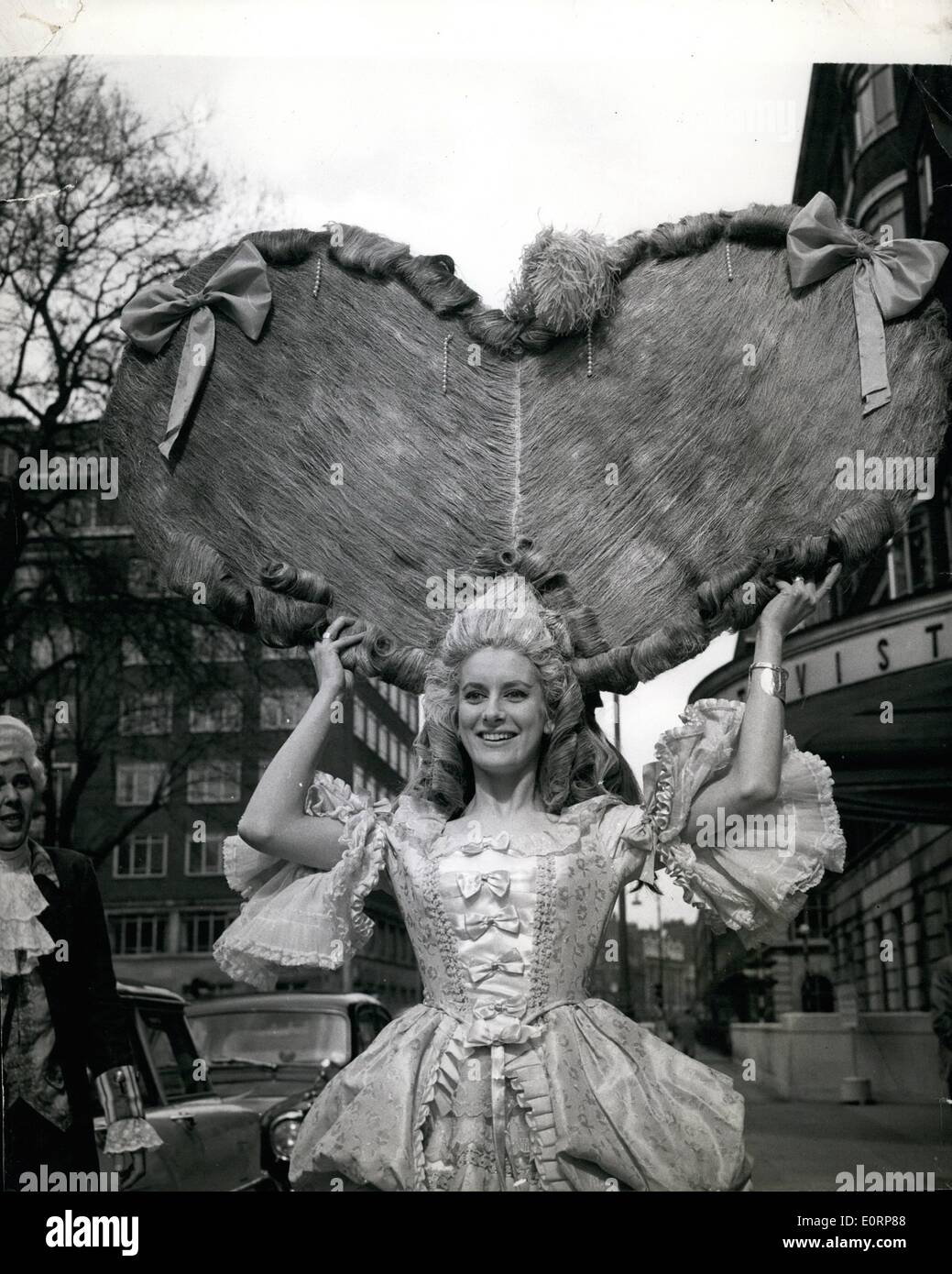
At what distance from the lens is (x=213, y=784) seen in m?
2.88

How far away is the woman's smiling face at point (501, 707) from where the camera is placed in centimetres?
223

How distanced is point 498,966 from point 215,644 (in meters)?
1.16

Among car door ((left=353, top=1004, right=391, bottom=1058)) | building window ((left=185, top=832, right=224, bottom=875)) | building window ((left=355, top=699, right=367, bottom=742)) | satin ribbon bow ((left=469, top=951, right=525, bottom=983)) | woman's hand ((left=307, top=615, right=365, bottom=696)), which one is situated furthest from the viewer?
car door ((left=353, top=1004, right=391, bottom=1058))

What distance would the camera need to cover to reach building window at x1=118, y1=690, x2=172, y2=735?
2.90 meters

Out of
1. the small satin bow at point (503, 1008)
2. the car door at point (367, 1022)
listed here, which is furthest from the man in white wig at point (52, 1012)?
the small satin bow at point (503, 1008)

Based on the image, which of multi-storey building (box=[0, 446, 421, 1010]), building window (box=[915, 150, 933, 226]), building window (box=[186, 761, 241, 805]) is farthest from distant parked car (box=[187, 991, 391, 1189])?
building window (box=[915, 150, 933, 226])

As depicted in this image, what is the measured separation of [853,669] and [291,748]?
1.34 m

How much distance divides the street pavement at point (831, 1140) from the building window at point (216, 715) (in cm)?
126

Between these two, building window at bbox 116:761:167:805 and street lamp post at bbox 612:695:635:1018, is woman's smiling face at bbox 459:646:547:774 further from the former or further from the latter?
building window at bbox 116:761:167:805

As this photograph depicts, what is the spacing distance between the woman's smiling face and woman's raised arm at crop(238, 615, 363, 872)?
233mm

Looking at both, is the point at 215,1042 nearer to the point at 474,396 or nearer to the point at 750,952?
the point at 750,952

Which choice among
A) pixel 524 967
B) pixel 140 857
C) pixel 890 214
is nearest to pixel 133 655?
pixel 140 857

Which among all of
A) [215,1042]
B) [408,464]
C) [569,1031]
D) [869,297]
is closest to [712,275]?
[869,297]

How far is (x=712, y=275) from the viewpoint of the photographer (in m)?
2.41
